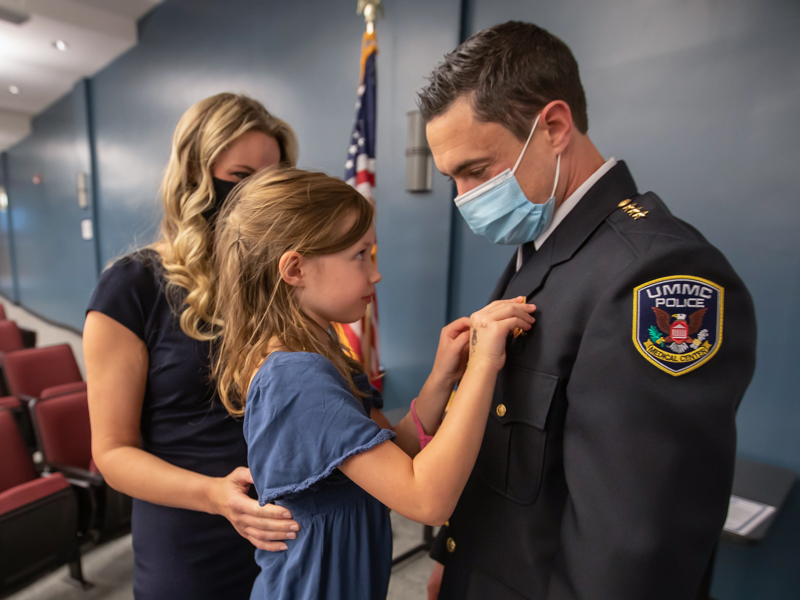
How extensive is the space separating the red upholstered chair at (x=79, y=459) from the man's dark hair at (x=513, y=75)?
2.31m

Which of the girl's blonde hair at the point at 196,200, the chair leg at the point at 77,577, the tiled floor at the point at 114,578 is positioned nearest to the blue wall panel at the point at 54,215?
the tiled floor at the point at 114,578

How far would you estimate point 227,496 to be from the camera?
34.5 inches

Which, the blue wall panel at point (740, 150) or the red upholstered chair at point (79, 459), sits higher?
the blue wall panel at point (740, 150)

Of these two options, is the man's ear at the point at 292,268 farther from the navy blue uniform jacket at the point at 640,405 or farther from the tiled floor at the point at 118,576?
the tiled floor at the point at 118,576

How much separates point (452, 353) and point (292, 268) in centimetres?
38

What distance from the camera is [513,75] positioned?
0.82m

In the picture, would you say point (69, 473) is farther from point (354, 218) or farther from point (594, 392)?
point (594, 392)

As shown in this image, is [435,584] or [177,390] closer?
[177,390]

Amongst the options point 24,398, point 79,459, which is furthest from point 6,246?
point 79,459

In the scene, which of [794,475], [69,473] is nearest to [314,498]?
[794,475]

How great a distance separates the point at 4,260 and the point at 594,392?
13164mm

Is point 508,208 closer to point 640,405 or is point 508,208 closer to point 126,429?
point 640,405

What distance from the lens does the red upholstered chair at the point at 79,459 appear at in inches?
82.1

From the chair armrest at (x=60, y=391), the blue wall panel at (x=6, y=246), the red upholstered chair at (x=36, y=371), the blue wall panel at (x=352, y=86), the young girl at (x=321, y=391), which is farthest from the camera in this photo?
the blue wall panel at (x=6, y=246)
